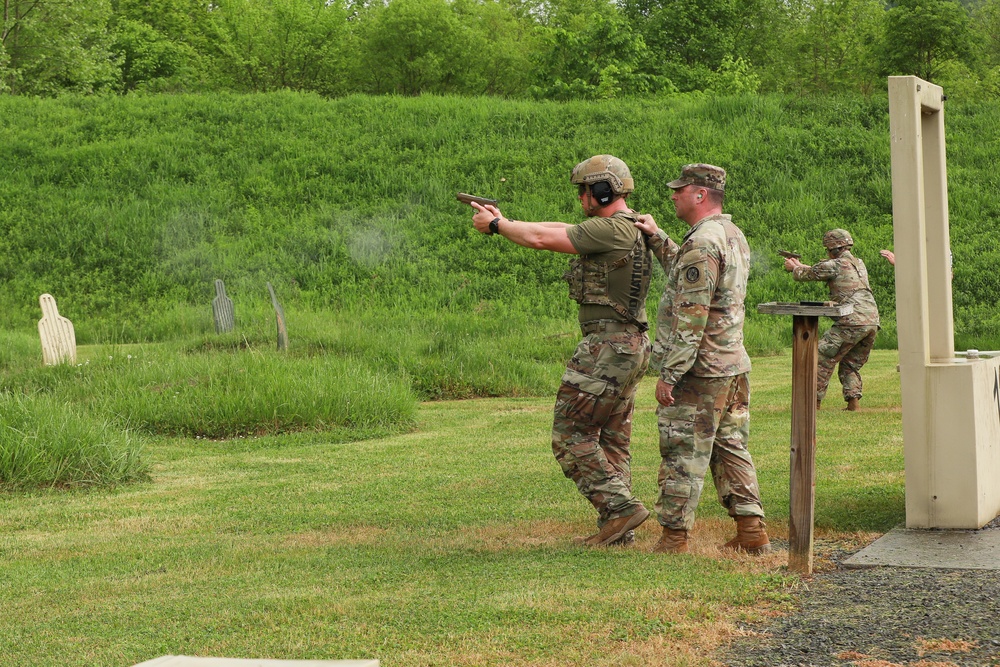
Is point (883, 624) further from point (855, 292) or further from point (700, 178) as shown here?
point (855, 292)

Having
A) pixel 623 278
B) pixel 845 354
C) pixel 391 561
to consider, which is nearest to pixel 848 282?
pixel 845 354

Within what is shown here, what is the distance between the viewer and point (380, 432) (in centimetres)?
1198

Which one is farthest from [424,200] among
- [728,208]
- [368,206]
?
[728,208]

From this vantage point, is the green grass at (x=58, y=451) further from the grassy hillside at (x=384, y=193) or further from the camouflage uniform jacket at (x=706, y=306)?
the grassy hillside at (x=384, y=193)

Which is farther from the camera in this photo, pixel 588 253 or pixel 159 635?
pixel 588 253

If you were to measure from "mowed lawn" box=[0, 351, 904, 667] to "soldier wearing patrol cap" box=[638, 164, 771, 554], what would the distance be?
28 centimetres

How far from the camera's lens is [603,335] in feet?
20.8

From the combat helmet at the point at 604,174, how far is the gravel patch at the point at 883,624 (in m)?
2.15

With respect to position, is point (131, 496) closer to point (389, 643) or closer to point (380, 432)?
point (380, 432)

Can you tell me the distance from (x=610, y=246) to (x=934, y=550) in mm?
2215

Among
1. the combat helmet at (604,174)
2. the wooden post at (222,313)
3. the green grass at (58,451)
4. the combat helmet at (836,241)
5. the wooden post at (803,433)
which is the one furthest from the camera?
the wooden post at (222,313)

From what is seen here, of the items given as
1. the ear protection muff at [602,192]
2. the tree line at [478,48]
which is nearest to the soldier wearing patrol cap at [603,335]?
the ear protection muff at [602,192]

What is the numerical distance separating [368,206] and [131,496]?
67.6ft

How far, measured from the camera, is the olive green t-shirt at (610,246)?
6219 mm
